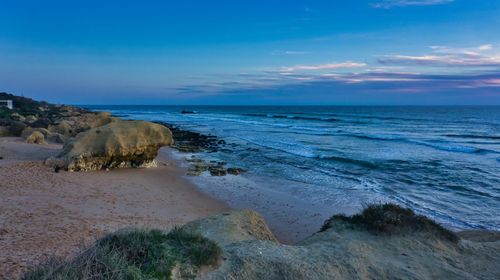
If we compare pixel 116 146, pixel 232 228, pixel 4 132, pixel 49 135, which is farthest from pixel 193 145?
pixel 232 228

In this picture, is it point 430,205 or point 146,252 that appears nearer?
point 146,252

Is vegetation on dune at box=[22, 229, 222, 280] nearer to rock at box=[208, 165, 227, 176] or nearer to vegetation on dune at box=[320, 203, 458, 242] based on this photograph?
vegetation on dune at box=[320, 203, 458, 242]

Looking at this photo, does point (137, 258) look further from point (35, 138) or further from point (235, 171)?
point (35, 138)

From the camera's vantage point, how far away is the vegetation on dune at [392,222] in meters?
7.05

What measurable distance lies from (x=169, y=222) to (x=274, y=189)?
5556 mm

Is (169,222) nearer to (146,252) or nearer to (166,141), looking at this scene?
(146,252)

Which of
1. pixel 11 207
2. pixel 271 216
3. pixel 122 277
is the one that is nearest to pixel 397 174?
pixel 271 216

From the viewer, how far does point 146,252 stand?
484 cm

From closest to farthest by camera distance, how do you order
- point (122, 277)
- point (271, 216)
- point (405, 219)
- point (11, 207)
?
point (122, 277), point (405, 219), point (11, 207), point (271, 216)

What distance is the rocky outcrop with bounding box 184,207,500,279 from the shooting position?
17.9 ft

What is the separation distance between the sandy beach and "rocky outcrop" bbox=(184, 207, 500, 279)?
2.01 metres

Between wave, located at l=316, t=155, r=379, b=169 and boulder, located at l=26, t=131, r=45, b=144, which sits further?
boulder, located at l=26, t=131, r=45, b=144

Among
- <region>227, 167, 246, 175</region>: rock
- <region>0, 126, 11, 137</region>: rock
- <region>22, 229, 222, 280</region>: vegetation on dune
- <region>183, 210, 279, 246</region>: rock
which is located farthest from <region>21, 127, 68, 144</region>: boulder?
<region>22, 229, 222, 280</region>: vegetation on dune

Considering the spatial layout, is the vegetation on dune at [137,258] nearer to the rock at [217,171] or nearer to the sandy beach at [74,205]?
the sandy beach at [74,205]
